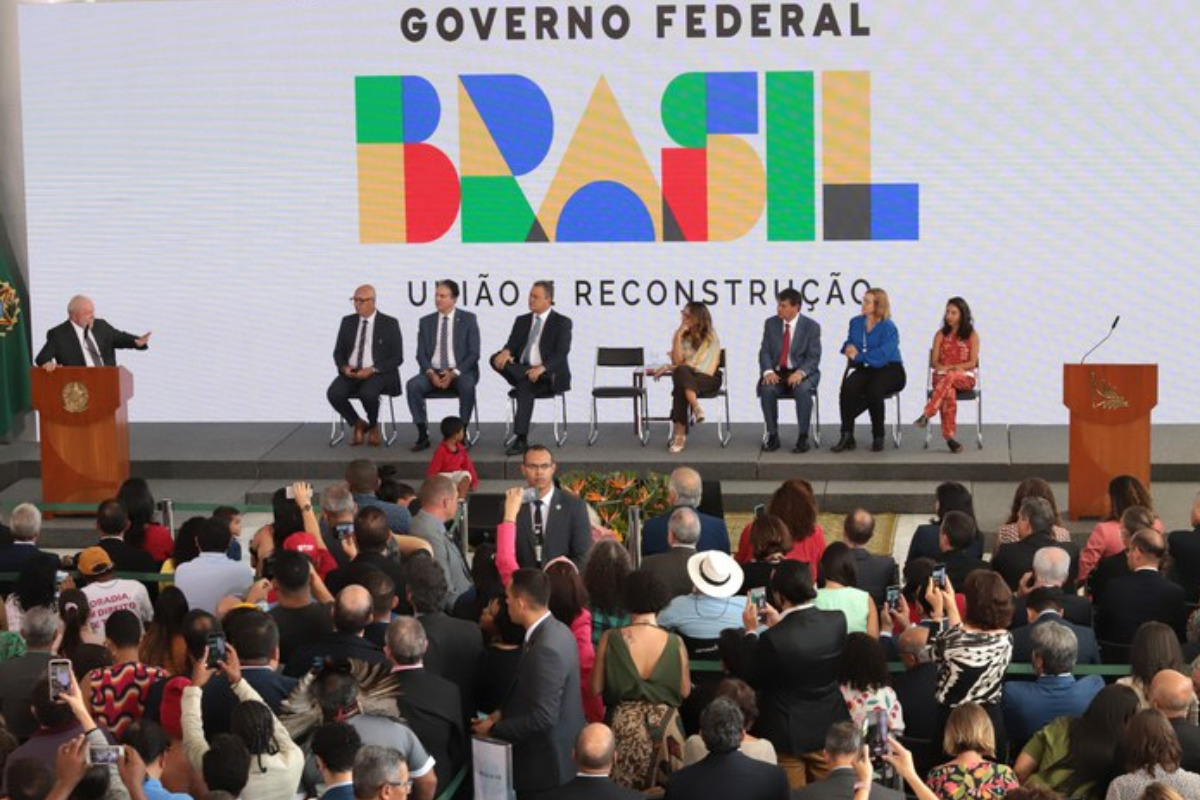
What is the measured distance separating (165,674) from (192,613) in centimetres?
21

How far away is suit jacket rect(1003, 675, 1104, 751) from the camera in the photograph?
701 centimetres

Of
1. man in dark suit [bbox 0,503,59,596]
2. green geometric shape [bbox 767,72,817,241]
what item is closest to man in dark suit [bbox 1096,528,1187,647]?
man in dark suit [bbox 0,503,59,596]

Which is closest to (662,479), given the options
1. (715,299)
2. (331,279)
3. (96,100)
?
(715,299)

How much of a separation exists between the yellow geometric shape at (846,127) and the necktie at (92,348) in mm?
4957

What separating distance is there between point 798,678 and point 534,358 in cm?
691

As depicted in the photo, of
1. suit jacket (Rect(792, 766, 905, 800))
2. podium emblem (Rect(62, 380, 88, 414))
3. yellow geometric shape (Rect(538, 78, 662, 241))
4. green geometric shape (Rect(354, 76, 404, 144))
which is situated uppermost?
green geometric shape (Rect(354, 76, 404, 144))

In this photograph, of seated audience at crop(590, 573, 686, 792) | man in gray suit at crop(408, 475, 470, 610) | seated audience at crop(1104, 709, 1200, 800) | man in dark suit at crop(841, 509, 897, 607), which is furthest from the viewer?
man in gray suit at crop(408, 475, 470, 610)

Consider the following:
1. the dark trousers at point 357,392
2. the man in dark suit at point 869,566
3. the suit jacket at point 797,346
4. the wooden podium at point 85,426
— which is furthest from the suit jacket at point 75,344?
the man in dark suit at point 869,566

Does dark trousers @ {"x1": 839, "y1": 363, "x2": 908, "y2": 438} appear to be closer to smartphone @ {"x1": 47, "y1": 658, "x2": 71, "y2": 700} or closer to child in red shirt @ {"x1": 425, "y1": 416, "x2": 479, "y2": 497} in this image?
child in red shirt @ {"x1": 425, "y1": 416, "x2": 479, "y2": 497}

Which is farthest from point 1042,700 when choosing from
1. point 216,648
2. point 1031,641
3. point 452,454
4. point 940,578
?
point 452,454

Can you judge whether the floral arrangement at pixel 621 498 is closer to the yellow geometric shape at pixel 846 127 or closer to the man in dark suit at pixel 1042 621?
the man in dark suit at pixel 1042 621

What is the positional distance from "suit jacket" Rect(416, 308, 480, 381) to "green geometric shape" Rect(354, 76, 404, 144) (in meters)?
1.54

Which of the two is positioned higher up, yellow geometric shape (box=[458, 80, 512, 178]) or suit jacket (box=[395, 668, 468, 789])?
yellow geometric shape (box=[458, 80, 512, 178])

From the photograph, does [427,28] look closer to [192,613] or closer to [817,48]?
[817,48]
